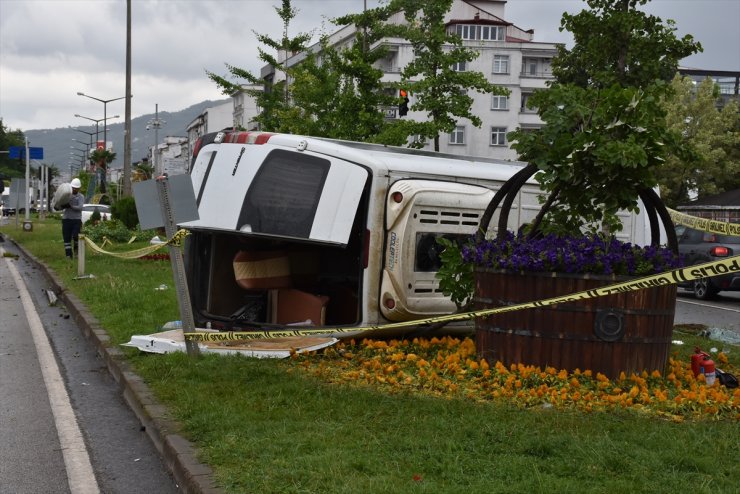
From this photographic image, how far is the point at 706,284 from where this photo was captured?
824 inches

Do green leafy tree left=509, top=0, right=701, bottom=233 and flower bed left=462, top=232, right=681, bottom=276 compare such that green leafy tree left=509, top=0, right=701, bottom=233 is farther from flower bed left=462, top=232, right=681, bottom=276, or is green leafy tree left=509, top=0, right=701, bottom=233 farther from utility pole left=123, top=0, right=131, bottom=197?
utility pole left=123, top=0, right=131, bottom=197

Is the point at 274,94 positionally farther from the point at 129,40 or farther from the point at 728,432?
the point at 728,432

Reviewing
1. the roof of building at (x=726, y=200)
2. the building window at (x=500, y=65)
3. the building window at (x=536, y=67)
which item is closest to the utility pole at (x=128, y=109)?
the roof of building at (x=726, y=200)

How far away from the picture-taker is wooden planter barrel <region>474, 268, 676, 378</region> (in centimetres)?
759

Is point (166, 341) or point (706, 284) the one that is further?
point (706, 284)

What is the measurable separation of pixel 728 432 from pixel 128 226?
3106 centimetres

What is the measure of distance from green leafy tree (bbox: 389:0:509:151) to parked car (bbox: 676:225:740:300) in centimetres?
870

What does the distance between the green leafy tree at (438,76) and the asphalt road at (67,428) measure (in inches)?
731

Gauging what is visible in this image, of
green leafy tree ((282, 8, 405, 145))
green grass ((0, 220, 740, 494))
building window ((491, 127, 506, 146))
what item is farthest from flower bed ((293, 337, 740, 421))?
building window ((491, 127, 506, 146))

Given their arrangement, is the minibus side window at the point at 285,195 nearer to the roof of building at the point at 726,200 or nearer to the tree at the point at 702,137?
the roof of building at the point at 726,200

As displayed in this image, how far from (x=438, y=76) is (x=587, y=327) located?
2260 cm

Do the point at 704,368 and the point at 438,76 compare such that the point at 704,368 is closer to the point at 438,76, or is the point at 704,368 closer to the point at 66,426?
the point at 66,426

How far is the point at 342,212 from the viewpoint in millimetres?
9172

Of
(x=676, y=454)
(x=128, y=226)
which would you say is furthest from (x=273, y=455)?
(x=128, y=226)
